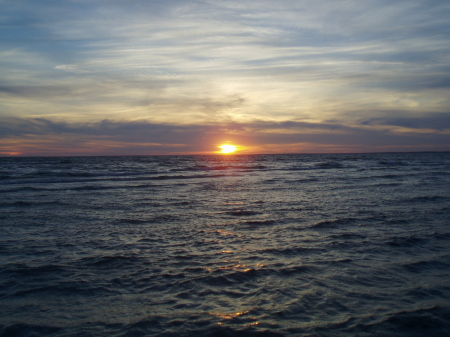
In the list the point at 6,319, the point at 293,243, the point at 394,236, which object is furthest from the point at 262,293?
the point at 394,236

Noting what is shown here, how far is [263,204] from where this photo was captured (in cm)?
1550

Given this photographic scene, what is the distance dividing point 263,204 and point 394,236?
6909mm

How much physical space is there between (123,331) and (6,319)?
1.88m

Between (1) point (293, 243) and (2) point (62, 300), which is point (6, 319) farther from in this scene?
(1) point (293, 243)

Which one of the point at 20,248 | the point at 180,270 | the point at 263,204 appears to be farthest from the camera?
the point at 263,204

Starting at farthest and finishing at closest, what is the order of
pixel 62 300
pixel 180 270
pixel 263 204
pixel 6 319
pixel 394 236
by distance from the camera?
pixel 263 204, pixel 394 236, pixel 180 270, pixel 62 300, pixel 6 319

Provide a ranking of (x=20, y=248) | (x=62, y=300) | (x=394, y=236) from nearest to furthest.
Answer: (x=62, y=300) → (x=20, y=248) → (x=394, y=236)

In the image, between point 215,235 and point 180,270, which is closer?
point 180,270

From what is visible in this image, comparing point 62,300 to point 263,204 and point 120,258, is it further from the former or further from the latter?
point 263,204

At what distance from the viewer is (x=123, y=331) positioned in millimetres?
4508

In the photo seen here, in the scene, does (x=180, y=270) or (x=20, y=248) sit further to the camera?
(x=20, y=248)

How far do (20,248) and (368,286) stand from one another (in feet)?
27.2

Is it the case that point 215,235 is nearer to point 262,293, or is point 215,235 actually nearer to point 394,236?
point 262,293

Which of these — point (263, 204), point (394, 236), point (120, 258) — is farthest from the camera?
point (263, 204)
